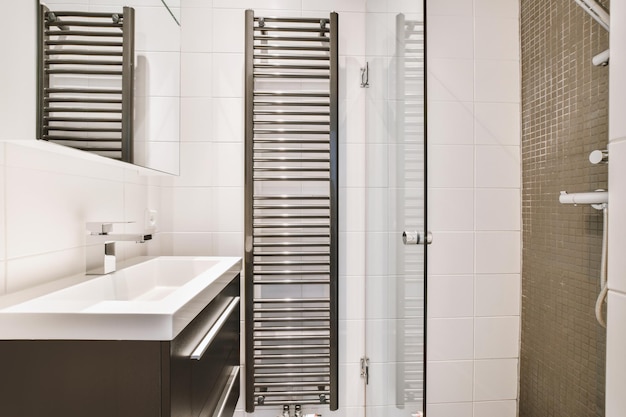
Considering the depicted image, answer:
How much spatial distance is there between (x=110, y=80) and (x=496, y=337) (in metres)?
1.59

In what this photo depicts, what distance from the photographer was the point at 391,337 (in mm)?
1221

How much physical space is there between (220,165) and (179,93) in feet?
1.25

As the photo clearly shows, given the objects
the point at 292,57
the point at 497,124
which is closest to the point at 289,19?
the point at 292,57

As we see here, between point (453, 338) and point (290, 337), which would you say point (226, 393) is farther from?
point (453, 338)

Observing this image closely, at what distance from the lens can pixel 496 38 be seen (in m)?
1.24

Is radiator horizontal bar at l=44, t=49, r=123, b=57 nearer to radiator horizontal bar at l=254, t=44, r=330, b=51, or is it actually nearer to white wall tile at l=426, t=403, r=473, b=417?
radiator horizontal bar at l=254, t=44, r=330, b=51

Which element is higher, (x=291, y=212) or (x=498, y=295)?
(x=291, y=212)

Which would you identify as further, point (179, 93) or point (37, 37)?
point (179, 93)

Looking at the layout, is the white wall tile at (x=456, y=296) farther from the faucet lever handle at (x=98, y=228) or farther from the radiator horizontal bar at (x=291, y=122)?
the faucet lever handle at (x=98, y=228)

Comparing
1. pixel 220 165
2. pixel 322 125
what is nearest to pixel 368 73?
pixel 322 125

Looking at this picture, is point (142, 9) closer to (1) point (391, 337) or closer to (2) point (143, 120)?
(2) point (143, 120)

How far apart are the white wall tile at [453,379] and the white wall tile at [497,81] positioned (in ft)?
3.24

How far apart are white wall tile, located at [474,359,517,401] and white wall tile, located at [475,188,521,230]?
49 centimetres

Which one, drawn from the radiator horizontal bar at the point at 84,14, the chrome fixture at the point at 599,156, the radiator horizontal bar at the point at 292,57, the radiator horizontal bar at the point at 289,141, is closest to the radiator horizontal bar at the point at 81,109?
the radiator horizontal bar at the point at 84,14
